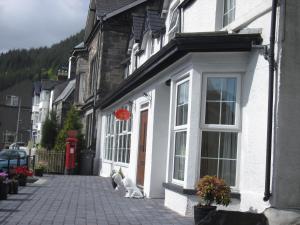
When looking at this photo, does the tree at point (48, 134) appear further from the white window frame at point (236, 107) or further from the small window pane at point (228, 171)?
the small window pane at point (228, 171)

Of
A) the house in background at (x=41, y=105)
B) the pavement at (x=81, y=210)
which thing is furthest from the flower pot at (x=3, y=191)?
the house in background at (x=41, y=105)

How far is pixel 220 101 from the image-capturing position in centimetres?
982

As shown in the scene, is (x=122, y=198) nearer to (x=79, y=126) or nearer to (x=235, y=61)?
(x=235, y=61)

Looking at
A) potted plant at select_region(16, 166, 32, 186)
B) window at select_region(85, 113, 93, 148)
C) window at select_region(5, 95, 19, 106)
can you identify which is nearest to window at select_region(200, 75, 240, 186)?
potted plant at select_region(16, 166, 32, 186)

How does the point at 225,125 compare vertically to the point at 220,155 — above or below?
above

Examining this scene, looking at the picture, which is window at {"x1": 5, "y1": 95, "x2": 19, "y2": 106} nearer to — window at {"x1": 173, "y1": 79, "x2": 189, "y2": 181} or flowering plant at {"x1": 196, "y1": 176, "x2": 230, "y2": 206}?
window at {"x1": 173, "y1": 79, "x2": 189, "y2": 181}

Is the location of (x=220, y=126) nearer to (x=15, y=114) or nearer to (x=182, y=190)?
(x=182, y=190)

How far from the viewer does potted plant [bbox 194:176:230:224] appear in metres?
8.45

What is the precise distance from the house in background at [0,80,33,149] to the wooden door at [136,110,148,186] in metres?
64.3

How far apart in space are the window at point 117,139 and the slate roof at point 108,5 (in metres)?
6.70

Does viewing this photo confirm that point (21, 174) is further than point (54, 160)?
No

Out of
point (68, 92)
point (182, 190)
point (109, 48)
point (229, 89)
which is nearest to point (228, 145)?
point (229, 89)

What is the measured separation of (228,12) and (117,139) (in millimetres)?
10581

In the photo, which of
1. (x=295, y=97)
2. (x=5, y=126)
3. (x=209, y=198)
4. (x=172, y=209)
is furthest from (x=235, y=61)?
(x=5, y=126)
